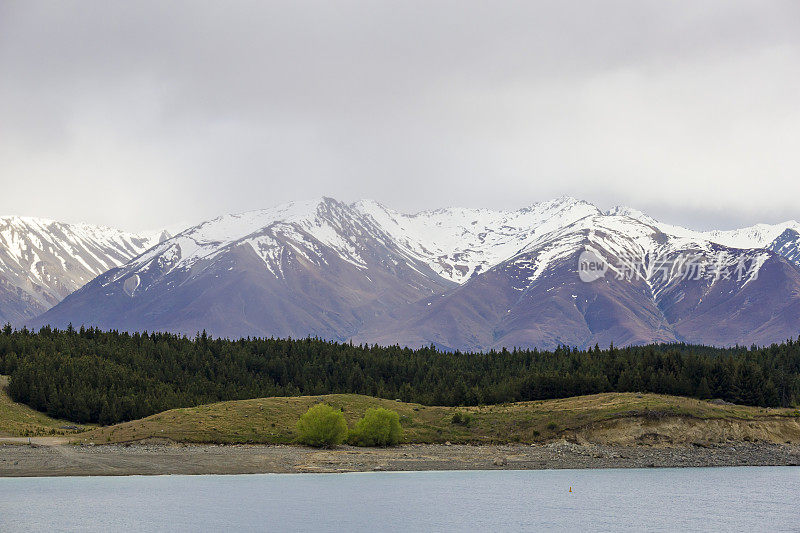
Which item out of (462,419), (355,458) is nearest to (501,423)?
(462,419)

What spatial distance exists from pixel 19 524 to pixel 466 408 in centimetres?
10076

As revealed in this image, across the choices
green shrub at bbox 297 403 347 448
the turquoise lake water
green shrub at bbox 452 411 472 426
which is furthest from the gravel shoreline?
green shrub at bbox 452 411 472 426

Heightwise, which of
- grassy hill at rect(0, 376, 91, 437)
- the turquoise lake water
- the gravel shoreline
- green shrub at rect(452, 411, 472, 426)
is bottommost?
the turquoise lake water

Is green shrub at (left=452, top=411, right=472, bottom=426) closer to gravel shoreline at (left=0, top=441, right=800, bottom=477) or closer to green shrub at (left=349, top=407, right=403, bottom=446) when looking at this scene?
gravel shoreline at (left=0, top=441, right=800, bottom=477)

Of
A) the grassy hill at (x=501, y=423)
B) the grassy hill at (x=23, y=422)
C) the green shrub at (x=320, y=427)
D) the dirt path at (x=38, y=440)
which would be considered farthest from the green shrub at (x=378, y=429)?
the grassy hill at (x=23, y=422)

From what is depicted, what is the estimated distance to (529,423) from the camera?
15200 cm

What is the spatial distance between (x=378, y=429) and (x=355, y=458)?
13.0 metres

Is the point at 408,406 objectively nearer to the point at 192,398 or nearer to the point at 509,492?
the point at 192,398

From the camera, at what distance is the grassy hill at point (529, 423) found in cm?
14300

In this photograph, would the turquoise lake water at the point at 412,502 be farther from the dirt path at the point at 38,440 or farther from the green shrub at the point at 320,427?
the dirt path at the point at 38,440

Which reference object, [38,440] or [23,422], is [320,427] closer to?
[38,440]

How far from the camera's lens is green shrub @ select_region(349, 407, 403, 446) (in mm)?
144500

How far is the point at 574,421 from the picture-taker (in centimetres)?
14925

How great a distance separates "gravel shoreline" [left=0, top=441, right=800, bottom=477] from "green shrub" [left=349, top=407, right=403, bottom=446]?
2.68 meters
